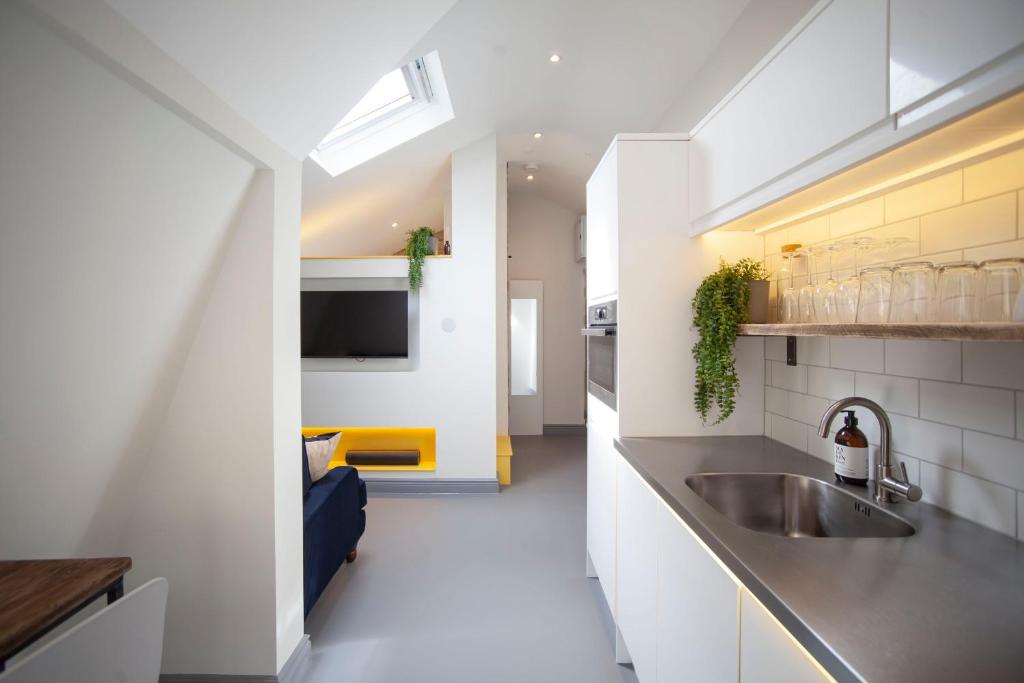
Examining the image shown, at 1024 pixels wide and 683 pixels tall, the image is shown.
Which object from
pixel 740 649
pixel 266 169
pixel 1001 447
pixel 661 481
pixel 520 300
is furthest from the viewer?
pixel 520 300

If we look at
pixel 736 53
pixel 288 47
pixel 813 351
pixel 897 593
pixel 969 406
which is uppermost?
pixel 736 53

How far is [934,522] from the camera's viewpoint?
106 cm

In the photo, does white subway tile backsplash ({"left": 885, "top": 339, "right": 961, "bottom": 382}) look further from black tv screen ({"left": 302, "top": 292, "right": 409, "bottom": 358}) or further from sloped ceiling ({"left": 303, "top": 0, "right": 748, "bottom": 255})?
black tv screen ({"left": 302, "top": 292, "right": 409, "bottom": 358})

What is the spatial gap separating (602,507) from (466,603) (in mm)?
859

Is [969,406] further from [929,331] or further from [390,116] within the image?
[390,116]

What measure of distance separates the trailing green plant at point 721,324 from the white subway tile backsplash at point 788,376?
0.53ft

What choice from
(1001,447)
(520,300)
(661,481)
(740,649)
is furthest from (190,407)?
(520,300)

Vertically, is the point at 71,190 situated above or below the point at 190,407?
above

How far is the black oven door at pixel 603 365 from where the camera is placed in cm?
203

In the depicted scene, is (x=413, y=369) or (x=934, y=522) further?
(x=413, y=369)

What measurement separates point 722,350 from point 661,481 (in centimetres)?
59

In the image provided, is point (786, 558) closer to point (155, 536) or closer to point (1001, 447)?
point (1001, 447)

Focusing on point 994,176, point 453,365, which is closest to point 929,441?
point 994,176

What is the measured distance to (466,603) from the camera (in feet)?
7.73
